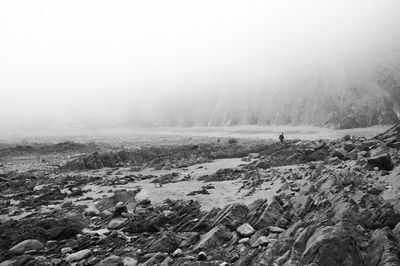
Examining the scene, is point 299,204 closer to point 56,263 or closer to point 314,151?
point 56,263

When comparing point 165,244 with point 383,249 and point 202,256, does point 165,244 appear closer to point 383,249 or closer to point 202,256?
point 202,256

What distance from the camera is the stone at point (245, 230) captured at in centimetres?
1158

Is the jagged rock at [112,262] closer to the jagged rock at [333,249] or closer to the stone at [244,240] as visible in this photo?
the stone at [244,240]

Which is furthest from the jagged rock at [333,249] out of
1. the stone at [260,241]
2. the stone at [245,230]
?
the stone at [245,230]

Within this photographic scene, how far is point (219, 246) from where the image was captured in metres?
11.1

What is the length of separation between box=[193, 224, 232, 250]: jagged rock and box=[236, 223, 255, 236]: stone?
0.40 metres

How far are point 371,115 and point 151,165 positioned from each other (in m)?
55.8

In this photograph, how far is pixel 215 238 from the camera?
37.3 ft

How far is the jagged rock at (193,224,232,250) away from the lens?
11141 mm

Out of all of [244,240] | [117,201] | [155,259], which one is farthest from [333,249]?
[117,201]

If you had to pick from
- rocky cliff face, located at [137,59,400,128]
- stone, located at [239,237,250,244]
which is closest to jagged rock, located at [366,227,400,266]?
stone, located at [239,237,250,244]

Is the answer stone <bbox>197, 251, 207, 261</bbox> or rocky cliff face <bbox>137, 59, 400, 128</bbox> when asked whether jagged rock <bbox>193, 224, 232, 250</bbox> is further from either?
rocky cliff face <bbox>137, 59, 400, 128</bbox>

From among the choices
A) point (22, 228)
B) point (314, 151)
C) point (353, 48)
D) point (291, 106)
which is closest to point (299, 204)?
point (22, 228)

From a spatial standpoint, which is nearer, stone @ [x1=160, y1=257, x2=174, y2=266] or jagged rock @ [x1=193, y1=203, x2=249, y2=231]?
stone @ [x1=160, y1=257, x2=174, y2=266]
